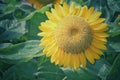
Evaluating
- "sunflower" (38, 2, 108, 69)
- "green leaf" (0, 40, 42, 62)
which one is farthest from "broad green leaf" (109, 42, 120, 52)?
"green leaf" (0, 40, 42, 62)

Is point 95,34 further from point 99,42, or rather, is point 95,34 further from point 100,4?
point 100,4

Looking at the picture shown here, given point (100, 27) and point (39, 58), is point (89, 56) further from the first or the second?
point (39, 58)

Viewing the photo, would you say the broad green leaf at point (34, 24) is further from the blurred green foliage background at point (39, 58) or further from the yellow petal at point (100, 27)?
the yellow petal at point (100, 27)

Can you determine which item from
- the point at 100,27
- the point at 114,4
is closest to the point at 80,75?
the point at 100,27

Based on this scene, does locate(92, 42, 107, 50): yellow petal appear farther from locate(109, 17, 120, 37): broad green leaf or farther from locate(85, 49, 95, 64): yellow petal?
locate(109, 17, 120, 37): broad green leaf

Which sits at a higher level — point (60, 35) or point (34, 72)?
point (60, 35)

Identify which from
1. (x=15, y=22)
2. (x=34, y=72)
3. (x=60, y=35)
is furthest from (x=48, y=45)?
(x=15, y=22)

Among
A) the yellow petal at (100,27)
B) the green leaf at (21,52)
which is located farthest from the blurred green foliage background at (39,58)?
the yellow petal at (100,27)
